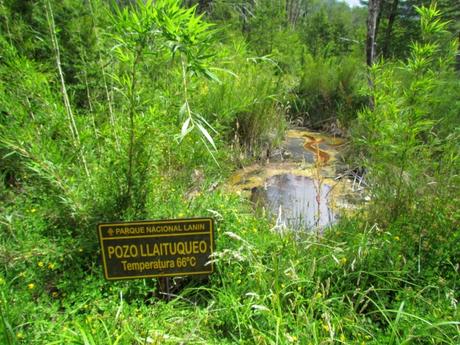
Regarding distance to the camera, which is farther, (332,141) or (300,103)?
(300,103)

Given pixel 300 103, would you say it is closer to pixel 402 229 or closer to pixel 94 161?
pixel 402 229

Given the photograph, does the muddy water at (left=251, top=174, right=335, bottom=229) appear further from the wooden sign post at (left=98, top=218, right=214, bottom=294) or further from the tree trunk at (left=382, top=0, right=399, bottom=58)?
the tree trunk at (left=382, top=0, right=399, bottom=58)

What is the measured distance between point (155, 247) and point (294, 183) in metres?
2.82

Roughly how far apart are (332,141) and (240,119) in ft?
7.03

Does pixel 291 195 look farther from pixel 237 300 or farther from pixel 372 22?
pixel 372 22

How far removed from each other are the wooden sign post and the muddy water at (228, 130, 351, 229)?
1.15 m

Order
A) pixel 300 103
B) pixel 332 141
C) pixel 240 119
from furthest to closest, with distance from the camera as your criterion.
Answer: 1. pixel 300 103
2. pixel 332 141
3. pixel 240 119

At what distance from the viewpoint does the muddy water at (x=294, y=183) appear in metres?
3.19

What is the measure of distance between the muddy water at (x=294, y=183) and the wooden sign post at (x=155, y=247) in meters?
1.15

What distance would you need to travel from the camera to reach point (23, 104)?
1.69 m

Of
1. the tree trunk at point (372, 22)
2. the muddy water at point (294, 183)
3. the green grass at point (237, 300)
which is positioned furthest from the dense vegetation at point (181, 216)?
the tree trunk at point (372, 22)

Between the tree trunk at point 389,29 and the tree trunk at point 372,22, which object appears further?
the tree trunk at point 389,29

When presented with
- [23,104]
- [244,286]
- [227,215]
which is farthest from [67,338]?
[23,104]

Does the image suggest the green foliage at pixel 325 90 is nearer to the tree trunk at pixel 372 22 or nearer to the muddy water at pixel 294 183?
the muddy water at pixel 294 183
